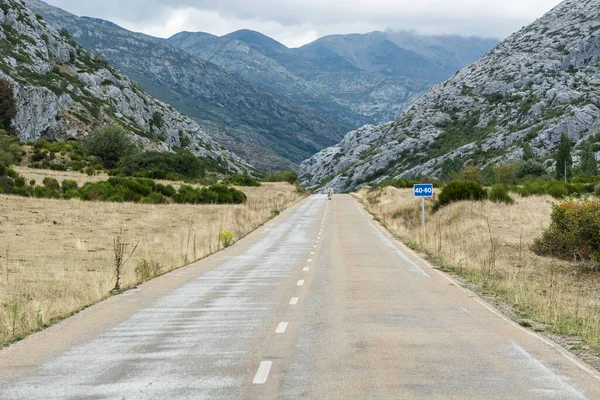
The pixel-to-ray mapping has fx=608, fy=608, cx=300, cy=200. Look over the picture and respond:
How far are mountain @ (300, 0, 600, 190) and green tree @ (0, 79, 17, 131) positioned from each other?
276ft

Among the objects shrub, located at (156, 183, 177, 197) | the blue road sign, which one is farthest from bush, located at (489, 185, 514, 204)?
shrub, located at (156, 183, 177, 197)

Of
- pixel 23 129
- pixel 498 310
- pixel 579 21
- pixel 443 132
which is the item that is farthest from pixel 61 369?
pixel 579 21

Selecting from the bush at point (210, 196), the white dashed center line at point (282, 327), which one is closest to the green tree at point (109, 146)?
the bush at point (210, 196)

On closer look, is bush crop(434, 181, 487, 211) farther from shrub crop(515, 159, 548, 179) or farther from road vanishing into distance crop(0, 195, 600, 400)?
shrub crop(515, 159, 548, 179)

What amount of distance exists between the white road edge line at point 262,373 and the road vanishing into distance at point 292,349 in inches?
0.5

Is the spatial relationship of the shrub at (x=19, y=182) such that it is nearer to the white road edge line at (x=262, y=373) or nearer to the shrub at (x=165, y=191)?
the shrub at (x=165, y=191)

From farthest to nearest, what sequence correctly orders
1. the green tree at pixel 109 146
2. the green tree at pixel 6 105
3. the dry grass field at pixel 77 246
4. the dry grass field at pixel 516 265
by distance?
the green tree at pixel 109 146 → the green tree at pixel 6 105 → the dry grass field at pixel 77 246 → the dry grass field at pixel 516 265

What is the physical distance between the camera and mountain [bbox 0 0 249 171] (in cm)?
9788

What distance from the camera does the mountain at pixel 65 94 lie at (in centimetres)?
9788

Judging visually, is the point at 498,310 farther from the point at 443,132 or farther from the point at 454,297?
the point at 443,132

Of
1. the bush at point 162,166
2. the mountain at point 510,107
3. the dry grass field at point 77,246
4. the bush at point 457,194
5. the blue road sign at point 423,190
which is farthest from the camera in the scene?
the mountain at point 510,107

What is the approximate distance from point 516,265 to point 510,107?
14257 cm

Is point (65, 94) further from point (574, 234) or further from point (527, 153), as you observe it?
point (574, 234)

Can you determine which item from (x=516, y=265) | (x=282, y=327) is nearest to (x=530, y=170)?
(x=516, y=265)
